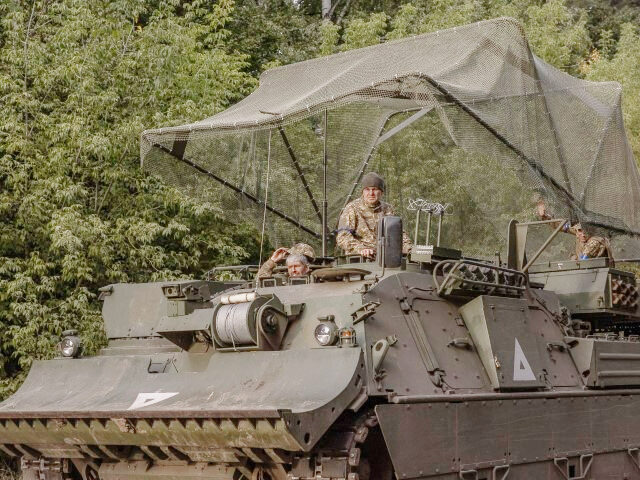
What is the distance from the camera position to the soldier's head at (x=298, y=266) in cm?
1240

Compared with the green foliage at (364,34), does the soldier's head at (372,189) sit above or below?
below

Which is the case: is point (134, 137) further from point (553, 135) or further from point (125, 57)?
point (553, 135)

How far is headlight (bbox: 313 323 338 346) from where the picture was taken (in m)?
A: 10.4

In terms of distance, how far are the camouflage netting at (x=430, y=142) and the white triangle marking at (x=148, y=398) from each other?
324 centimetres

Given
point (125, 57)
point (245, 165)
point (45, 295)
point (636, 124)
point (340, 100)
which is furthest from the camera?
point (636, 124)

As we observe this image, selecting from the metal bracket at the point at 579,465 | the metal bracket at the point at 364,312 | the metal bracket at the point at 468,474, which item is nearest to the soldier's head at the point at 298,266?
the metal bracket at the point at 364,312

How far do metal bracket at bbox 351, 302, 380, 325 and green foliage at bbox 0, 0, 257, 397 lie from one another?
21.2ft

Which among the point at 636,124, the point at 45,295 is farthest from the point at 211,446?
the point at 636,124

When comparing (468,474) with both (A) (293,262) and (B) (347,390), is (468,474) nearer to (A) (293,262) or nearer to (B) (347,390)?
(B) (347,390)

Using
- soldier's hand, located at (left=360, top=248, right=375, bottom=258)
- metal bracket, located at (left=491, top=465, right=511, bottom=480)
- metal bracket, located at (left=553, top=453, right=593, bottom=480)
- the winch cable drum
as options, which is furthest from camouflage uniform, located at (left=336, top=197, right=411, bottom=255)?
metal bracket, located at (left=553, top=453, right=593, bottom=480)

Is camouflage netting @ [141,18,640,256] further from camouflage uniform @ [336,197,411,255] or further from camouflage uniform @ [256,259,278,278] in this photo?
camouflage uniform @ [256,259,278,278]

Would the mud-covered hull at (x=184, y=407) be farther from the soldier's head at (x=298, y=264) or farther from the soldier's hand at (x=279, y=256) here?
the soldier's hand at (x=279, y=256)

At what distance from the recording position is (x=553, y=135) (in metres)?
13.1

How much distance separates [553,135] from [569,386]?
8.82 feet
